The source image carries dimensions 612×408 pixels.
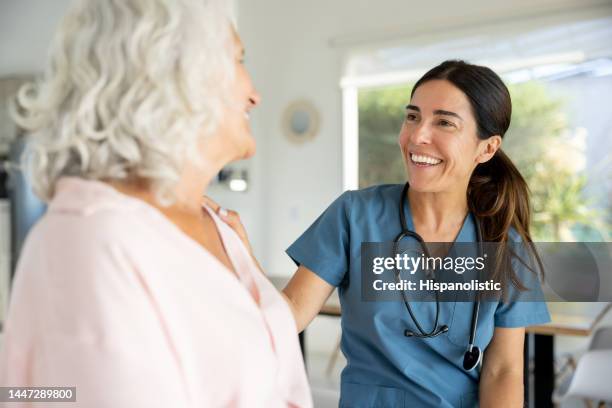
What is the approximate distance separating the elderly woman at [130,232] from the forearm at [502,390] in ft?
1.95

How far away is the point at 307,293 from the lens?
1.29 metres

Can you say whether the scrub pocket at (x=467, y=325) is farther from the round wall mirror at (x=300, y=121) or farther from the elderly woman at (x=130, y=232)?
the round wall mirror at (x=300, y=121)

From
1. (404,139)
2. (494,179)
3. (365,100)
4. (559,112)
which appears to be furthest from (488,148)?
(365,100)

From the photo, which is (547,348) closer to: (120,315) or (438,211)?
(438,211)

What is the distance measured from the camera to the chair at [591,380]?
2045 millimetres

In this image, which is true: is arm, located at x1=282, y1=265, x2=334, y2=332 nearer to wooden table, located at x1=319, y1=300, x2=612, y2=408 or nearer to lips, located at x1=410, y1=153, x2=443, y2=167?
lips, located at x1=410, y1=153, x2=443, y2=167

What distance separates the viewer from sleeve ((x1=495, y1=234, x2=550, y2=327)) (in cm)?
125

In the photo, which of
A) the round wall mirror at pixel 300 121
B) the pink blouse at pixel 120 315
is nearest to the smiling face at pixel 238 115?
the pink blouse at pixel 120 315

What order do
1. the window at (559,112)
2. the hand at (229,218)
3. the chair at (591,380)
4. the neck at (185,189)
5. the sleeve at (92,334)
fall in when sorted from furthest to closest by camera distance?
the window at (559,112), the chair at (591,380), the hand at (229,218), the neck at (185,189), the sleeve at (92,334)

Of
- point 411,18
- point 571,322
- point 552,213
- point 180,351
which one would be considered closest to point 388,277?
point 180,351

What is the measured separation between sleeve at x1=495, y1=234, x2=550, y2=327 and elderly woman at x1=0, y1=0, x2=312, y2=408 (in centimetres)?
62

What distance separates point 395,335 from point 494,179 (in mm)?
421

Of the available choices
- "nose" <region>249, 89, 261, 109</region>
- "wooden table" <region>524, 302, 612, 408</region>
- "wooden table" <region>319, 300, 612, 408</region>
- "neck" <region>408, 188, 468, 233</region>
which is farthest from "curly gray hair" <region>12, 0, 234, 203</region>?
"wooden table" <region>524, 302, 612, 408</region>

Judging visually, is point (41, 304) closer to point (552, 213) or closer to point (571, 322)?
point (571, 322)
